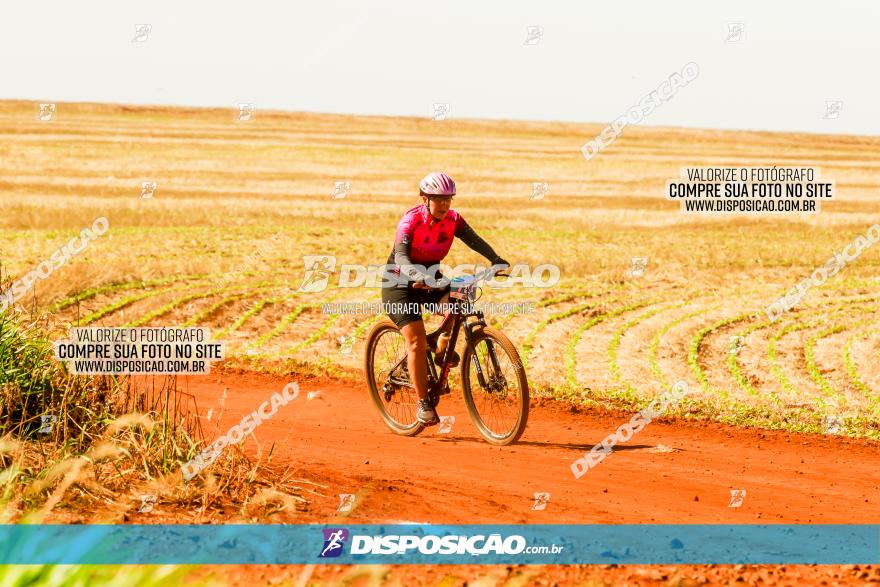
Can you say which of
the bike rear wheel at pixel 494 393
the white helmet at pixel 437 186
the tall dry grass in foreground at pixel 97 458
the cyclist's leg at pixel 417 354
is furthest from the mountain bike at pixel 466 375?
the tall dry grass in foreground at pixel 97 458

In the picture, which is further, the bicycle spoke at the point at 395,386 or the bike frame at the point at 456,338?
the bicycle spoke at the point at 395,386

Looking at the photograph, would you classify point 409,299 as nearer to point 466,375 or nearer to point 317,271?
point 466,375

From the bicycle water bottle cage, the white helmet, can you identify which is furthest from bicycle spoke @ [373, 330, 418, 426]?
the white helmet

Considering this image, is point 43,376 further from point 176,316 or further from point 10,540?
point 176,316

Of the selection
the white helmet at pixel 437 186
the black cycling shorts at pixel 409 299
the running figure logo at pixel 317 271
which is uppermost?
the white helmet at pixel 437 186

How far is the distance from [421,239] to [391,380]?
6.24 ft

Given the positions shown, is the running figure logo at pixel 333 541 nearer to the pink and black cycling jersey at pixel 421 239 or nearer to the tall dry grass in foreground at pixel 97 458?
the tall dry grass in foreground at pixel 97 458

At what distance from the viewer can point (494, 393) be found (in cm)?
1036

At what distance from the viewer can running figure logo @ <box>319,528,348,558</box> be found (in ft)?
22.3

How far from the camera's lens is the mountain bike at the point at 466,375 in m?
10.1

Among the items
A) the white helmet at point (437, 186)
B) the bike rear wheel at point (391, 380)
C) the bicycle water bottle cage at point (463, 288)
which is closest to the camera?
the white helmet at point (437, 186)

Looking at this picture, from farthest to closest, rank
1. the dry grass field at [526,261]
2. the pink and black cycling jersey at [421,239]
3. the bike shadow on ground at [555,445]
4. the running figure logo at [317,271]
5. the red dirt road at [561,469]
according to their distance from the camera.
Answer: the running figure logo at [317,271] → the dry grass field at [526,261] → the bike shadow on ground at [555,445] → the pink and black cycling jersey at [421,239] → the red dirt road at [561,469]

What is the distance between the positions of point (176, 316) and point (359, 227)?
13060 millimetres

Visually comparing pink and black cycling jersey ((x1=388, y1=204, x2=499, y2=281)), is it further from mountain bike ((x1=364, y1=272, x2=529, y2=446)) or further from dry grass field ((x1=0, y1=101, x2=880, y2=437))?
dry grass field ((x1=0, y1=101, x2=880, y2=437))
